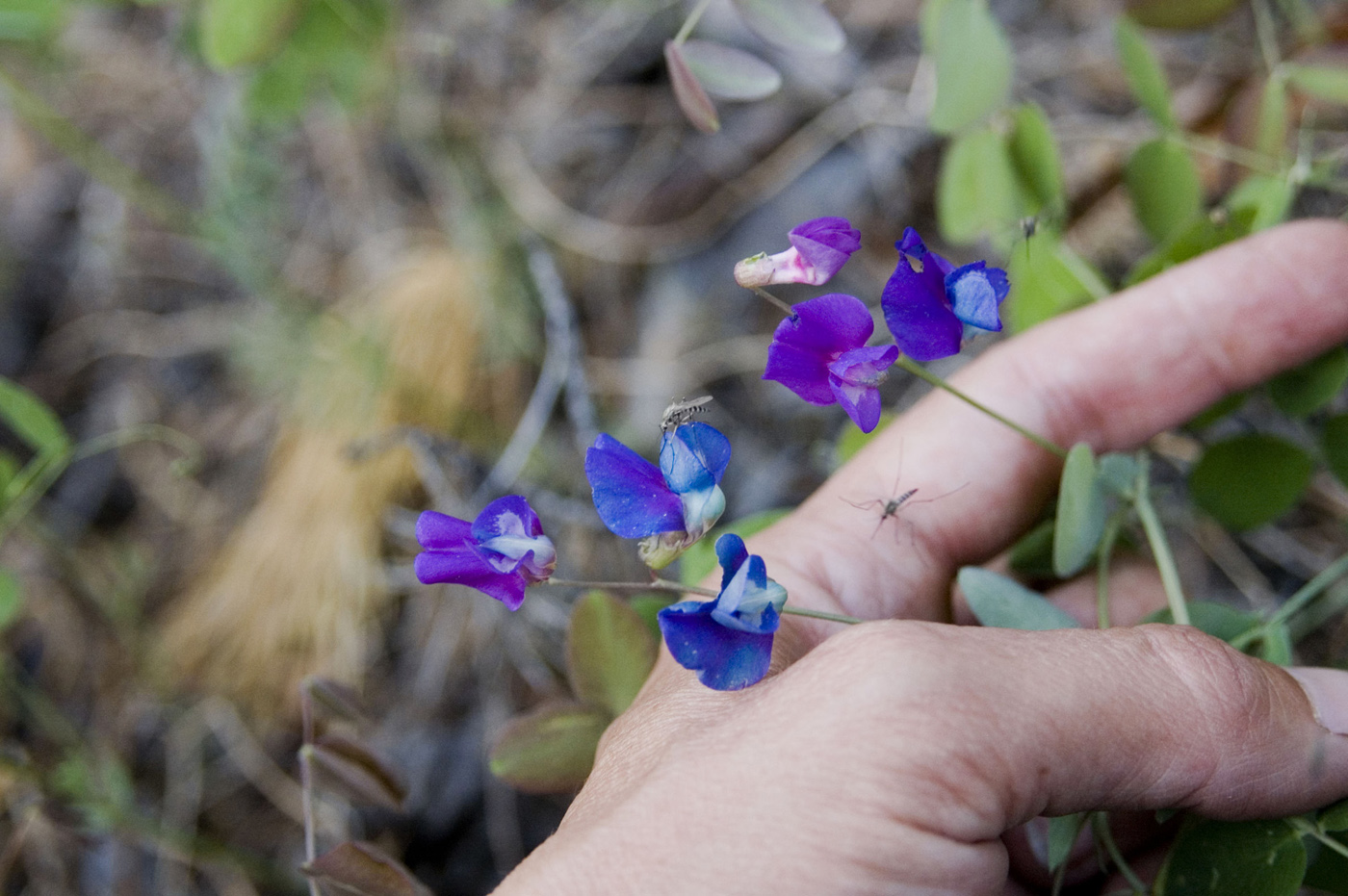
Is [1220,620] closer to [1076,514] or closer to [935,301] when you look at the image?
[1076,514]

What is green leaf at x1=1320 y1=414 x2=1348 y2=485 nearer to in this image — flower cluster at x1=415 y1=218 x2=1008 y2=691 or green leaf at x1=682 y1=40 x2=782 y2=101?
flower cluster at x1=415 y1=218 x2=1008 y2=691

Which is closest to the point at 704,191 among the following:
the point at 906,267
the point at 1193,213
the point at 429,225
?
the point at 429,225

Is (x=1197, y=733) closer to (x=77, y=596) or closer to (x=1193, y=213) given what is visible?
(x=1193, y=213)

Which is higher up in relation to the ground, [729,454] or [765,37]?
[765,37]

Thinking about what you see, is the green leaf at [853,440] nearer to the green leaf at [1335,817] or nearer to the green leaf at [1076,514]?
the green leaf at [1076,514]

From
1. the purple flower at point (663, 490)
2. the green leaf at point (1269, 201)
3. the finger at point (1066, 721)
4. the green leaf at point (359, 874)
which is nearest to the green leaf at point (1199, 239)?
the green leaf at point (1269, 201)

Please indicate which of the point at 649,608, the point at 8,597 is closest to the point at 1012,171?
the point at 649,608
